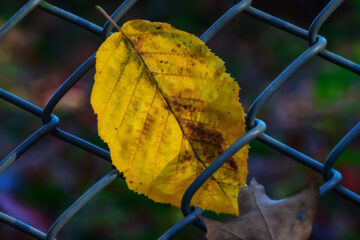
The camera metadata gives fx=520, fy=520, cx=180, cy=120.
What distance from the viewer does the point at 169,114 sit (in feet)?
3.05

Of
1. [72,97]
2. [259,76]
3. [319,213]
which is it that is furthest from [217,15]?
[319,213]

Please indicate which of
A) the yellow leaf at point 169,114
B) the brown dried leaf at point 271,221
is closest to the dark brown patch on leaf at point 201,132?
the yellow leaf at point 169,114

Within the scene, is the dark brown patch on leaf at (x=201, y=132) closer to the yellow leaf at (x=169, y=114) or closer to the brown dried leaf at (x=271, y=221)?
the yellow leaf at (x=169, y=114)

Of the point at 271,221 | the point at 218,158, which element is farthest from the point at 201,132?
the point at 271,221

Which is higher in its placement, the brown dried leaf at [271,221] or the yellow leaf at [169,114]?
the yellow leaf at [169,114]

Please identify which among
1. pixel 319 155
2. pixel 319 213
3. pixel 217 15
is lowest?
pixel 319 213

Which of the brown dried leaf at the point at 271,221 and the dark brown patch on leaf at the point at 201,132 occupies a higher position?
the dark brown patch on leaf at the point at 201,132

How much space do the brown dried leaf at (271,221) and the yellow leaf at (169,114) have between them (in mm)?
35

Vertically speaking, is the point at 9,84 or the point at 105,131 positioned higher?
the point at 105,131

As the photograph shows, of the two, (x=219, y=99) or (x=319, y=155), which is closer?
(x=219, y=99)

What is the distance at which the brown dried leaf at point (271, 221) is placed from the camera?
0.86 metres

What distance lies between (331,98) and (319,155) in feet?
1.06

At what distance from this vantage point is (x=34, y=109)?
40.8 inches

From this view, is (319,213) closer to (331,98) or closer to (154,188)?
(331,98)
